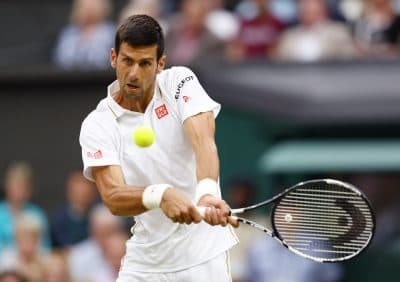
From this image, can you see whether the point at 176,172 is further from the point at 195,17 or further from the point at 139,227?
the point at 195,17

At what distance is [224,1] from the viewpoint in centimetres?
1673

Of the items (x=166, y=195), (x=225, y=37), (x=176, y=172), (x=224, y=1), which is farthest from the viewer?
(x=224, y=1)

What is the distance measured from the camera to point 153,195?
7594 millimetres

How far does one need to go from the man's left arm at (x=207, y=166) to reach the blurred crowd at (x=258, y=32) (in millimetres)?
6730

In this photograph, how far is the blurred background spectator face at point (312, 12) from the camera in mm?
15281

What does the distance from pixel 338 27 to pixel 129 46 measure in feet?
25.3

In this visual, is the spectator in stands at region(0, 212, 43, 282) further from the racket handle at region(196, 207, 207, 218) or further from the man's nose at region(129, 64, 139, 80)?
the racket handle at region(196, 207, 207, 218)

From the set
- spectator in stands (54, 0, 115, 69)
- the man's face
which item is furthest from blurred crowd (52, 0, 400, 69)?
the man's face

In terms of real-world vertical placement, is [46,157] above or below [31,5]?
below

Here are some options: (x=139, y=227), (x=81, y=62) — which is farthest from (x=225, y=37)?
(x=139, y=227)

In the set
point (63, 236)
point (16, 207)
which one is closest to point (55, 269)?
point (63, 236)

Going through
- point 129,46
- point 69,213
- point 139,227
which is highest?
point 129,46

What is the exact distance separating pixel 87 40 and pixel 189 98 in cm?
781

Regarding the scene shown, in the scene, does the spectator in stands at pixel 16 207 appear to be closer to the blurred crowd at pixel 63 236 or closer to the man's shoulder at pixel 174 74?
the blurred crowd at pixel 63 236
